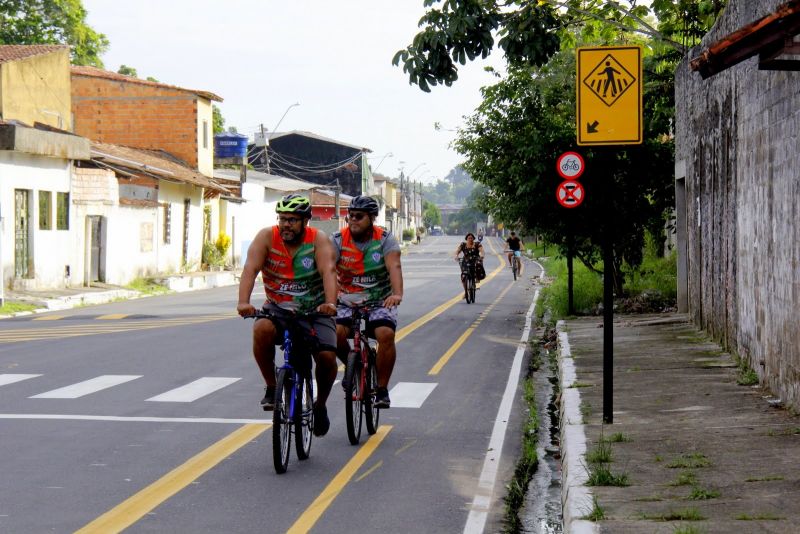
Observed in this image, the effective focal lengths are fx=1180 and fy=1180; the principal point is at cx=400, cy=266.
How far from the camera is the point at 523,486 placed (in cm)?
805

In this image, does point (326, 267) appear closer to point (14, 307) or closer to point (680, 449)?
point (680, 449)

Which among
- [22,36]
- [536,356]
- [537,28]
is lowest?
[536,356]

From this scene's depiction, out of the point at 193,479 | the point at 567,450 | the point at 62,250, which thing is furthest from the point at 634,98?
the point at 62,250

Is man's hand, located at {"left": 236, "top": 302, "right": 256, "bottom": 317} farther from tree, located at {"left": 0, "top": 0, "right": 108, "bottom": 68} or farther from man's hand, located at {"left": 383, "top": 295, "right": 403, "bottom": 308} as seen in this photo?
tree, located at {"left": 0, "top": 0, "right": 108, "bottom": 68}

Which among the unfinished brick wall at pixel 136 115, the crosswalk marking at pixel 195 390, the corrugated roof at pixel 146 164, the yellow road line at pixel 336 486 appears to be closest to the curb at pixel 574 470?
the yellow road line at pixel 336 486

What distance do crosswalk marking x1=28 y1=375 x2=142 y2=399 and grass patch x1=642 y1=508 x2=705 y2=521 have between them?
7289 millimetres

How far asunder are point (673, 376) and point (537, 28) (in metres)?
7.82

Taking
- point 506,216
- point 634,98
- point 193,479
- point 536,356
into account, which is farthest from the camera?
point 506,216

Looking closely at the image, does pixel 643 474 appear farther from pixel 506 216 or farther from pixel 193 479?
pixel 506 216

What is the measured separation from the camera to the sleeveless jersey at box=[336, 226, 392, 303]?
9.42 m

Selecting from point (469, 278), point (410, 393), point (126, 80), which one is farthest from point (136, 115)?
point (410, 393)

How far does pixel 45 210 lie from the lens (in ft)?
109

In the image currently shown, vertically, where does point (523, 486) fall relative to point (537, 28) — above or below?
below

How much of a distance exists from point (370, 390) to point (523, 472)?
169 centimetres
